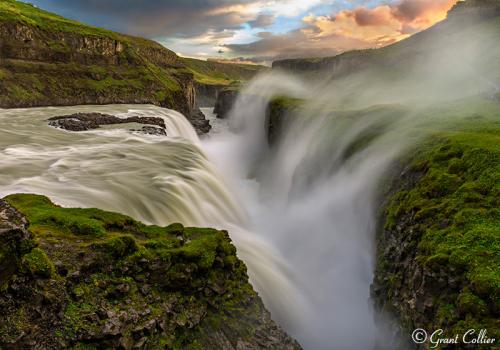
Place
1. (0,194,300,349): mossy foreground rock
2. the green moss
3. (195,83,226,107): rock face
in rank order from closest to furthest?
(0,194,300,349): mossy foreground rock → the green moss → (195,83,226,107): rock face

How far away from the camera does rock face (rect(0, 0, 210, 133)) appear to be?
213 feet

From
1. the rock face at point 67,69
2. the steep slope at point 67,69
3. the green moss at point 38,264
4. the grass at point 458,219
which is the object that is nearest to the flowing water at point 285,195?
the grass at point 458,219

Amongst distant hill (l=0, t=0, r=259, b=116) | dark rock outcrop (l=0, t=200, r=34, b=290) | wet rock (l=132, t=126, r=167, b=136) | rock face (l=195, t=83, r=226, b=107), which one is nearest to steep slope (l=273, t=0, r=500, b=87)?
wet rock (l=132, t=126, r=167, b=136)

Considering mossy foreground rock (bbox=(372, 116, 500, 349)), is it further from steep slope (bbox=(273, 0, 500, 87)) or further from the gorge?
steep slope (bbox=(273, 0, 500, 87))

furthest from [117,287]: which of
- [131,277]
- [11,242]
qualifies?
[11,242]

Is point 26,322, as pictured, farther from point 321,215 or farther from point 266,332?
point 321,215

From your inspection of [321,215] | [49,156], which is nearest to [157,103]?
[49,156]

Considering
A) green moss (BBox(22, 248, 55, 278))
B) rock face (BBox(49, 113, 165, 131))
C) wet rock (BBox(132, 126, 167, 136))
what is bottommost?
rock face (BBox(49, 113, 165, 131))

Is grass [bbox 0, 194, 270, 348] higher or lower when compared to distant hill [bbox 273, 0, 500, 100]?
lower

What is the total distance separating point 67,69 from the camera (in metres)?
74.5

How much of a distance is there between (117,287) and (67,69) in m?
80.5

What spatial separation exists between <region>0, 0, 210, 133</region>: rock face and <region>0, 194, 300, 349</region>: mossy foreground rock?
62.6 m

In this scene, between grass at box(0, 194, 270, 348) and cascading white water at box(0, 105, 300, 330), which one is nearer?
grass at box(0, 194, 270, 348)

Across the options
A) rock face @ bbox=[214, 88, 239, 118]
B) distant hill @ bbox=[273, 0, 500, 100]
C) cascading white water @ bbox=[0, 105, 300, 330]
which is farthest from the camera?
rock face @ bbox=[214, 88, 239, 118]
